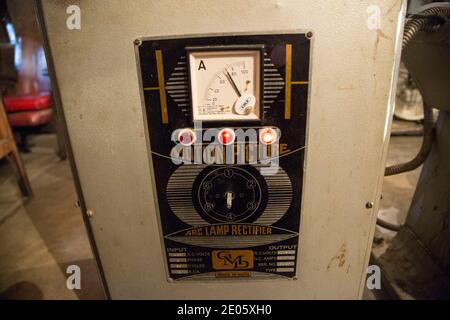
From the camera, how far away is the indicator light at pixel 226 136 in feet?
2.23

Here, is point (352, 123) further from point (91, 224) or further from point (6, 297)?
point (6, 297)

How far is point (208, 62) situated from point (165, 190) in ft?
1.07

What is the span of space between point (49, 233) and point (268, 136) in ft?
5.67

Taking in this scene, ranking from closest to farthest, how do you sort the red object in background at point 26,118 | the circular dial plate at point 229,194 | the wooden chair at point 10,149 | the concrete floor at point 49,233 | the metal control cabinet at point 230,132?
the metal control cabinet at point 230,132
the circular dial plate at point 229,194
the concrete floor at point 49,233
the wooden chair at point 10,149
the red object in background at point 26,118

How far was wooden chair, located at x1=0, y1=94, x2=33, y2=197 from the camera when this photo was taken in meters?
2.02

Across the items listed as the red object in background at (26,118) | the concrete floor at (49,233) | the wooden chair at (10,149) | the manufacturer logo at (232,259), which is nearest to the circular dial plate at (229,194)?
the manufacturer logo at (232,259)

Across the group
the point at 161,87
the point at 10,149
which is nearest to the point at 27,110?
the point at 10,149

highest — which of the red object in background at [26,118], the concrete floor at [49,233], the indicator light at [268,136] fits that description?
the indicator light at [268,136]

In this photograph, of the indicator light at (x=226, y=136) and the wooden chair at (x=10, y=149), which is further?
the wooden chair at (x=10, y=149)

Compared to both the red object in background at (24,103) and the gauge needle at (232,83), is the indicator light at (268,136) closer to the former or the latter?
the gauge needle at (232,83)

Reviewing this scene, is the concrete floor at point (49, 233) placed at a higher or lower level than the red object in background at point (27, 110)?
lower

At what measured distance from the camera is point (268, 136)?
0.69 metres

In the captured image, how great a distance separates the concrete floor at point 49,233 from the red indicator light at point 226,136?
104 centimetres

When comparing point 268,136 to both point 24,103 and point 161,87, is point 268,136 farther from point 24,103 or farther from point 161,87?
point 24,103
